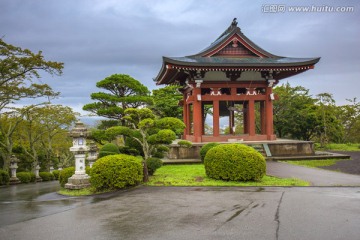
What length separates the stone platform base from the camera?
38.1ft

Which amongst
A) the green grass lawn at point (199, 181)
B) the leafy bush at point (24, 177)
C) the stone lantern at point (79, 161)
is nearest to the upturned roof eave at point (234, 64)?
the green grass lawn at point (199, 181)

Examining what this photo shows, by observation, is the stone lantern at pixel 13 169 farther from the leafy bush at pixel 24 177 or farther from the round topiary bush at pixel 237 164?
the round topiary bush at pixel 237 164

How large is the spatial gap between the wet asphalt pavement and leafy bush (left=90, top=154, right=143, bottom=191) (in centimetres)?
66

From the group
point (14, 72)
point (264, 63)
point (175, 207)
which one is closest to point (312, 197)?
point (175, 207)

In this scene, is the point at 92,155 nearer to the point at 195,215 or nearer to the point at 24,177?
the point at 24,177

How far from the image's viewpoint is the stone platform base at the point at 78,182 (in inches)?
457

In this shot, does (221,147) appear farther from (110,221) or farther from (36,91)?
(36,91)

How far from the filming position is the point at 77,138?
1188cm

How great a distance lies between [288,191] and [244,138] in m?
11.4

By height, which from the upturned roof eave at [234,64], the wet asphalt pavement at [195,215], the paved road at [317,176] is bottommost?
the wet asphalt pavement at [195,215]

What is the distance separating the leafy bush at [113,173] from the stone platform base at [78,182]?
0.83m

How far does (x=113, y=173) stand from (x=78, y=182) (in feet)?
5.79

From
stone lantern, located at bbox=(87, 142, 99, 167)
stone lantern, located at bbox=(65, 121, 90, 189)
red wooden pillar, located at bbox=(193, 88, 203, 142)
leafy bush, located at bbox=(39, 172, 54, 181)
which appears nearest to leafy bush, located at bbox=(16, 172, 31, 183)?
leafy bush, located at bbox=(39, 172, 54, 181)

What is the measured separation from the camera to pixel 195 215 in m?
7.34
